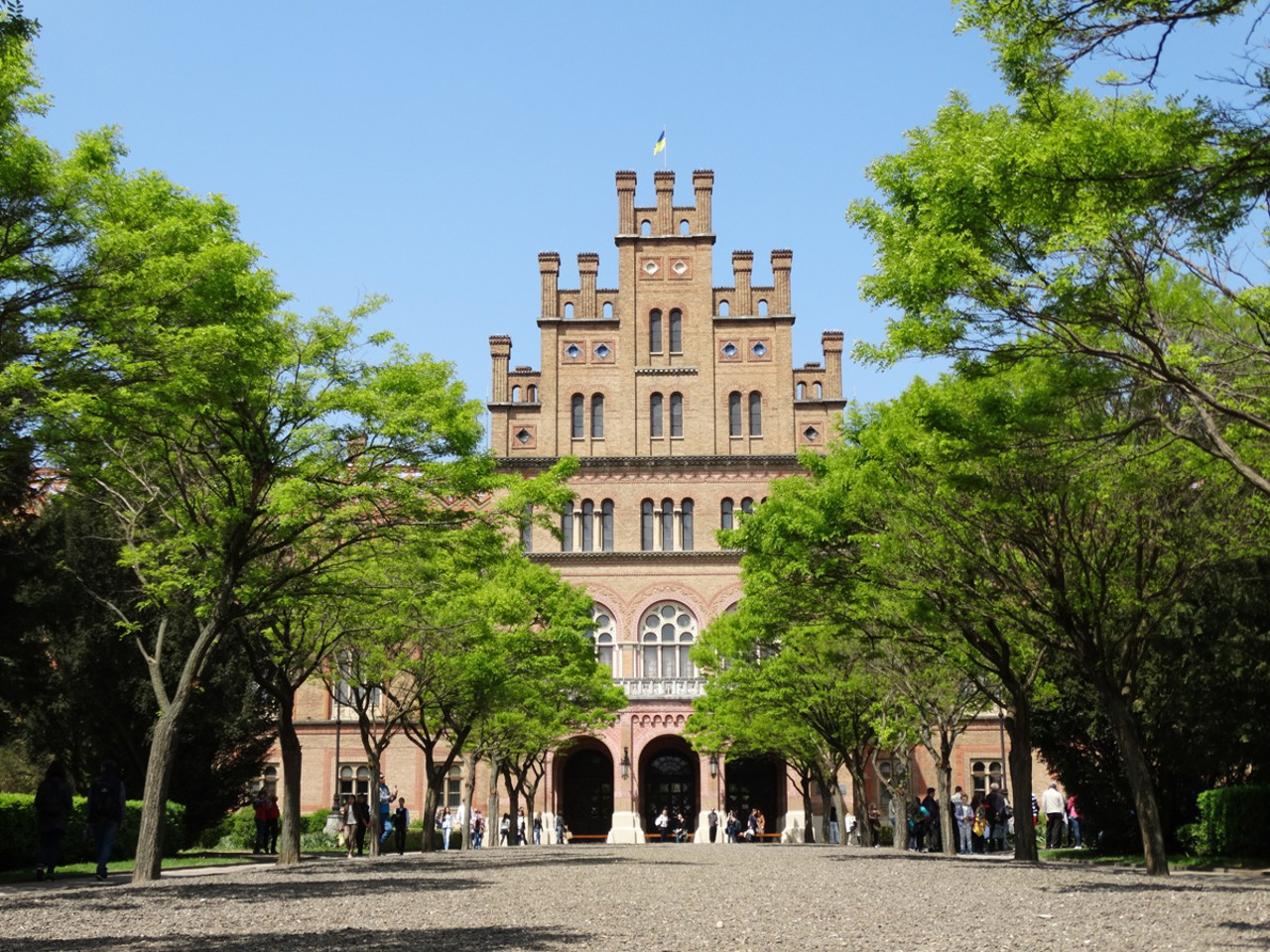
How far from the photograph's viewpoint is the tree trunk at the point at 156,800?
57.5ft

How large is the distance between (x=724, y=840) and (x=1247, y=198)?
45305 millimetres

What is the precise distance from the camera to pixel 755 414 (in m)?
54.6

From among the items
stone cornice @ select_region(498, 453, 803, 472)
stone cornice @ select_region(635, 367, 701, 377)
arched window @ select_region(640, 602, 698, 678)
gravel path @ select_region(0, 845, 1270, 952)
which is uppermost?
stone cornice @ select_region(635, 367, 701, 377)

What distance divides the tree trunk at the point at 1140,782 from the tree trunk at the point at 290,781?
540 inches

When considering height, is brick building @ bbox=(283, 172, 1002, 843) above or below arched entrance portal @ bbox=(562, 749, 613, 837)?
above

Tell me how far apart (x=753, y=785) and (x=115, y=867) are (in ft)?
123

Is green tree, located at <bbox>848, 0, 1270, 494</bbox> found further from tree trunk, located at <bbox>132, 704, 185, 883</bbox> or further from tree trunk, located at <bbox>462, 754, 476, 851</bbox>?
tree trunk, located at <bbox>462, 754, 476, 851</bbox>

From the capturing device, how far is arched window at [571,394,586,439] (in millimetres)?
54500

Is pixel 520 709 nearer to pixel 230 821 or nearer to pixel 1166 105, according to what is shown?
pixel 230 821

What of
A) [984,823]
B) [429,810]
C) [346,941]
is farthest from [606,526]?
[346,941]

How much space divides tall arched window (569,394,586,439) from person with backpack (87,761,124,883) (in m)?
35.3

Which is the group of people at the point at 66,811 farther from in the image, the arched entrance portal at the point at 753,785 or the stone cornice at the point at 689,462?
the arched entrance portal at the point at 753,785

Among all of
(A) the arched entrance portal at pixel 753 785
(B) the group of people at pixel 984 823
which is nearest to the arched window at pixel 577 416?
(A) the arched entrance portal at pixel 753 785

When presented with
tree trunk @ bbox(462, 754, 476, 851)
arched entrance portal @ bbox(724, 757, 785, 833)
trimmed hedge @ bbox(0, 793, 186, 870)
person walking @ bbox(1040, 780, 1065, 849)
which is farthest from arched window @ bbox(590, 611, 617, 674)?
trimmed hedge @ bbox(0, 793, 186, 870)
